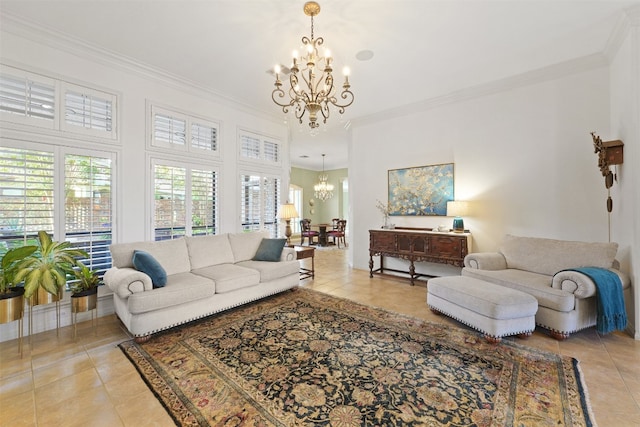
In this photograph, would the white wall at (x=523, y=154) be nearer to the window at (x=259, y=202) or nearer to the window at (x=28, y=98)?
the window at (x=259, y=202)

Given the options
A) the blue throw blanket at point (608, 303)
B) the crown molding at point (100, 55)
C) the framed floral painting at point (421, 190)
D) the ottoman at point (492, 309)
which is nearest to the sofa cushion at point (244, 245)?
the crown molding at point (100, 55)

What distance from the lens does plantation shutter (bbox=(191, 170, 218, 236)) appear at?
170 inches

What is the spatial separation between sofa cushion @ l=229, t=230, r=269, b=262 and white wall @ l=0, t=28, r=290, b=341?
499 millimetres

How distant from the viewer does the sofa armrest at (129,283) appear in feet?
8.67

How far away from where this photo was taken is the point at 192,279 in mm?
3160

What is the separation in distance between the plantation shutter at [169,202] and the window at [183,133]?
1.18 ft

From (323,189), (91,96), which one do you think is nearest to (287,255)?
(91,96)

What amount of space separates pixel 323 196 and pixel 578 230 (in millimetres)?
7593

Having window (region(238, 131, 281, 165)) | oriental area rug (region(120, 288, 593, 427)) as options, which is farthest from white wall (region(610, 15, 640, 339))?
window (region(238, 131, 281, 165))

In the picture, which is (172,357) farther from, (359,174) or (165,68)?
(359,174)

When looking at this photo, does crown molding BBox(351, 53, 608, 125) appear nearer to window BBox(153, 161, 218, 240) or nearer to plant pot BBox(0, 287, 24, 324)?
window BBox(153, 161, 218, 240)

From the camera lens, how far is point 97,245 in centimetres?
332

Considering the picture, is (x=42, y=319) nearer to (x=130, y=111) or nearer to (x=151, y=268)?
(x=151, y=268)

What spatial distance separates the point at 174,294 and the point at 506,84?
5.20 metres
